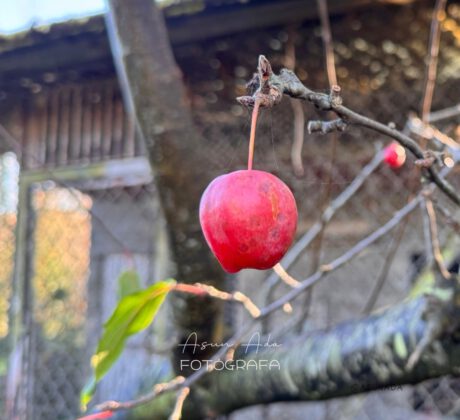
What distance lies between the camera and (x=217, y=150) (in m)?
1.93

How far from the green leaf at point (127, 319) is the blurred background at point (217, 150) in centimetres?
40

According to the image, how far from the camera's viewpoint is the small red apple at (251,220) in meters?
0.61

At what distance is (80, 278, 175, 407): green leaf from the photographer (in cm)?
98

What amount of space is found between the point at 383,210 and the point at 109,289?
Answer: 938 mm

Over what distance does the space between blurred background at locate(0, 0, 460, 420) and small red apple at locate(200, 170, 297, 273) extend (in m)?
0.85

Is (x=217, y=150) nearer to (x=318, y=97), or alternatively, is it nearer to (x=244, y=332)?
(x=244, y=332)

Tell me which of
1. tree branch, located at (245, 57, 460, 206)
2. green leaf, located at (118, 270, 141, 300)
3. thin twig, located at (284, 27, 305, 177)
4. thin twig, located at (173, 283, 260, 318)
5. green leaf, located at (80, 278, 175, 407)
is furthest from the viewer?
thin twig, located at (284, 27, 305, 177)

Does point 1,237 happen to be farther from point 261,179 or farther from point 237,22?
point 261,179

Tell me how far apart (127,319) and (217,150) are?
1000 mm

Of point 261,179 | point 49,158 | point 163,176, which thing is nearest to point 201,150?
point 163,176

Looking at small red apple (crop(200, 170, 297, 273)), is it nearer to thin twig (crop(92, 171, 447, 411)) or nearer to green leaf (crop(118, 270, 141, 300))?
thin twig (crop(92, 171, 447, 411))

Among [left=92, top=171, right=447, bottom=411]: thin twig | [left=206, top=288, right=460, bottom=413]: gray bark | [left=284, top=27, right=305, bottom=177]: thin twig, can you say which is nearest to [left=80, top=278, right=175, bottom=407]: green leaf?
[left=92, top=171, right=447, bottom=411]: thin twig

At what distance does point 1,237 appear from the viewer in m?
3.18

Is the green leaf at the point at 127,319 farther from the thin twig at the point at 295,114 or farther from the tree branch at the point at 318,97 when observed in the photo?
the thin twig at the point at 295,114
